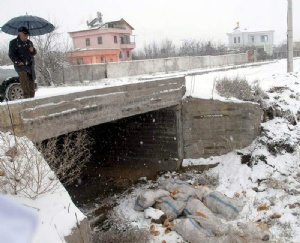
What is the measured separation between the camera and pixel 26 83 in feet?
25.4

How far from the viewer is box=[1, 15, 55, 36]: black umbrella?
767 cm

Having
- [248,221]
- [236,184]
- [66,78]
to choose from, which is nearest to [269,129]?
[236,184]

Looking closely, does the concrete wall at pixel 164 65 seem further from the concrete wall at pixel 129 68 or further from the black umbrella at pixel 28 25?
the black umbrella at pixel 28 25

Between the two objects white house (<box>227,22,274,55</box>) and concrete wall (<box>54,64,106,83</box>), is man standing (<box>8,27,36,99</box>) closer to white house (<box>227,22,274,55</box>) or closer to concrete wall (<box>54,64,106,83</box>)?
concrete wall (<box>54,64,106,83</box>)

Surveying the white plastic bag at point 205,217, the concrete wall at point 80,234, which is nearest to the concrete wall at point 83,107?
the concrete wall at point 80,234

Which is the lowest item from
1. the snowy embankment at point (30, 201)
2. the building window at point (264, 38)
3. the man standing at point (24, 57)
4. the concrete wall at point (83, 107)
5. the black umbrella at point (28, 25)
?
the snowy embankment at point (30, 201)

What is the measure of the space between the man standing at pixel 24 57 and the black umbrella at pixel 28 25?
52 centimetres

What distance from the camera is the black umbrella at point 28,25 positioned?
25.2 feet

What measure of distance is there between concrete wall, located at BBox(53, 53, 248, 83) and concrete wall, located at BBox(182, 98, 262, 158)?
1322cm

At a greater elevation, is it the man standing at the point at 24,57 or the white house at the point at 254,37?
the white house at the point at 254,37

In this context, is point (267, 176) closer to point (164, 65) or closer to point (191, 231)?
point (191, 231)

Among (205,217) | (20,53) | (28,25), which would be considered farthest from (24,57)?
(205,217)

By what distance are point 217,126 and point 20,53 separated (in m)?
7.36

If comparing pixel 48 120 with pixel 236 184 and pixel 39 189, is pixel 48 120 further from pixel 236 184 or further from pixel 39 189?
pixel 236 184
